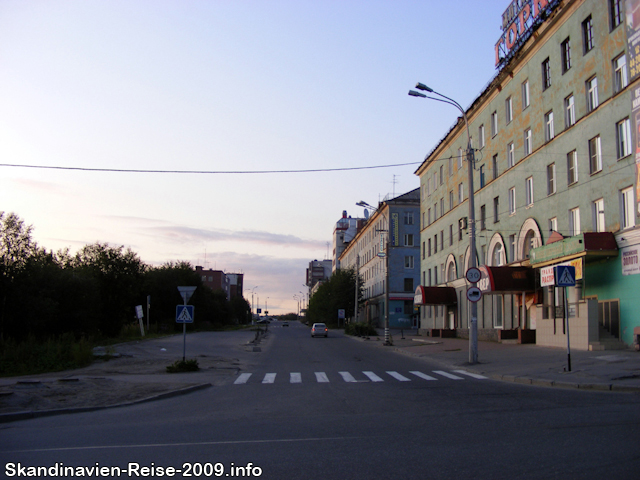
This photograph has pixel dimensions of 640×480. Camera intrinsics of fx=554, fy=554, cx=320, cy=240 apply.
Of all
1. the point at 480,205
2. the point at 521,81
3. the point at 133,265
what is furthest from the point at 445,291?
the point at 133,265

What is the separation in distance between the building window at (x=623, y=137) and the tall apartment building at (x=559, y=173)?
0.04m

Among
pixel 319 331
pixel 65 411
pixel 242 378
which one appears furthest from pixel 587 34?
pixel 319 331

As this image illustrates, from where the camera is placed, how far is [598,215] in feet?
80.4

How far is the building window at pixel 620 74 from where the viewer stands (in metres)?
22.6

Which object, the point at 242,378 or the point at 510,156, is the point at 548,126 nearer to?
the point at 510,156

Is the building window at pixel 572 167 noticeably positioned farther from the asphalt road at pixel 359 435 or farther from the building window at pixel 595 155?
the asphalt road at pixel 359 435

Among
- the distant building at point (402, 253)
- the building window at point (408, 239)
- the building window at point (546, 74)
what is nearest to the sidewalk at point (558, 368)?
the building window at point (546, 74)

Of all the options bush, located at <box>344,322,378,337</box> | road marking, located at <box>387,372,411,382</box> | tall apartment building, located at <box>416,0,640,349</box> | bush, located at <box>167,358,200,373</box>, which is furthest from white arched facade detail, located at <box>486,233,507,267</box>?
bush, located at <box>167,358,200,373</box>

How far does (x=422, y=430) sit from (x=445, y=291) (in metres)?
40.0

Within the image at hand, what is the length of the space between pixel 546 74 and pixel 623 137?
8.87m

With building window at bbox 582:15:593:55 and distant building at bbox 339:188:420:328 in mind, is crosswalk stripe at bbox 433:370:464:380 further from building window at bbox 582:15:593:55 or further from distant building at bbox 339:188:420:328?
distant building at bbox 339:188:420:328

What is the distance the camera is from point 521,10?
104ft

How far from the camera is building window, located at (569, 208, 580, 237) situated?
26.3 metres

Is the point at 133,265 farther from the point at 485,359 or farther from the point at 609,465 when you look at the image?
the point at 609,465
